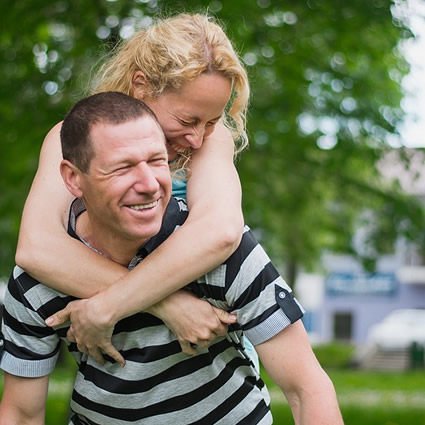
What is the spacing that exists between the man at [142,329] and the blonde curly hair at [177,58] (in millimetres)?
259

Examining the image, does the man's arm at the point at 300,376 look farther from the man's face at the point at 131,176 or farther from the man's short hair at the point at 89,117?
the man's short hair at the point at 89,117

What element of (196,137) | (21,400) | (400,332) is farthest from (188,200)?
(400,332)

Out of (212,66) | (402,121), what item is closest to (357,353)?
(402,121)

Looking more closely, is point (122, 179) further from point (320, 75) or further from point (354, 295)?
point (354, 295)

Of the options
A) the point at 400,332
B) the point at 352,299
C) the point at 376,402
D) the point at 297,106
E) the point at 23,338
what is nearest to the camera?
the point at 23,338

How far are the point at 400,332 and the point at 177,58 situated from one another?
33.0 m

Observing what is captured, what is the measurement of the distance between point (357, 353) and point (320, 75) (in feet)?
76.7

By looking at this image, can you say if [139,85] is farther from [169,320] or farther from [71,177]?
[169,320]

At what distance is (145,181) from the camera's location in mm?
2316

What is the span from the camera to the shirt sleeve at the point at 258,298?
2.47m

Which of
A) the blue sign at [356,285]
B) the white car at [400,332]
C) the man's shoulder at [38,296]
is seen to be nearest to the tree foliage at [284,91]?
the man's shoulder at [38,296]

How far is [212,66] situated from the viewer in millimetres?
2676

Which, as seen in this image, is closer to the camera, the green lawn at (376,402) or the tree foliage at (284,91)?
the tree foliage at (284,91)

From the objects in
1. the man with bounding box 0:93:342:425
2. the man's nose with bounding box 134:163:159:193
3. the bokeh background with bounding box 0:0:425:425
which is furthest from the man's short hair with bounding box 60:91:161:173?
the bokeh background with bounding box 0:0:425:425
